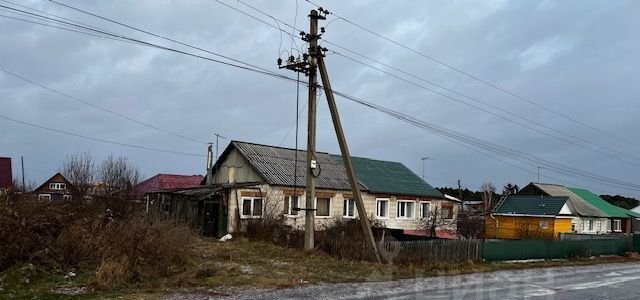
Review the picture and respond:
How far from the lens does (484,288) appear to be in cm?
1418

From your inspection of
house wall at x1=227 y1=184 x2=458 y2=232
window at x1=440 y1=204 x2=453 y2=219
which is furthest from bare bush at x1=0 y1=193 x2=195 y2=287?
window at x1=440 y1=204 x2=453 y2=219

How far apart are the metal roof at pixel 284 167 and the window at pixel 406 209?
394cm

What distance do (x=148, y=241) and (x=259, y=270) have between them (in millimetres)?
3317

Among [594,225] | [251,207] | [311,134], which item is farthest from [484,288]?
[594,225]

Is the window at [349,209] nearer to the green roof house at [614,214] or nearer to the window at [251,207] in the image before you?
the window at [251,207]

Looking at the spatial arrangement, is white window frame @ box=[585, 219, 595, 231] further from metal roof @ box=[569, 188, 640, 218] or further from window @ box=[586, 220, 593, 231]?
metal roof @ box=[569, 188, 640, 218]

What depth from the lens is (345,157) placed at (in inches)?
774

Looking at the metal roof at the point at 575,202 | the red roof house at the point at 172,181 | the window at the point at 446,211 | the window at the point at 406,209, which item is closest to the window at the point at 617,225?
the metal roof at the point at 575,202

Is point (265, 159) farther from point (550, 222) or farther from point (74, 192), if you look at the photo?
point (550, 222)

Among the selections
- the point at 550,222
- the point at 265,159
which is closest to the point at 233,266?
the point at 265,159

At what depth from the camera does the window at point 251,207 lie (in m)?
29.6

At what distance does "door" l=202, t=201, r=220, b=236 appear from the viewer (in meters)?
29.1

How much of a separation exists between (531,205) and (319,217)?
27338 millimetres

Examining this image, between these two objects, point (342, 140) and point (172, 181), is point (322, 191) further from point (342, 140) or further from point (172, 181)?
point (172, 181)
